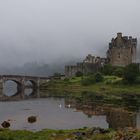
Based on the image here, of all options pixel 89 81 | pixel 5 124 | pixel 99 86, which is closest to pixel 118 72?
pixel 89 81

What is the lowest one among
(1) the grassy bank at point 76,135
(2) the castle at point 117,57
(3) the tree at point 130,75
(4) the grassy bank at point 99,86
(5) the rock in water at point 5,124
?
(5) the rock in water at point 5,124

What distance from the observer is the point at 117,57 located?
175m

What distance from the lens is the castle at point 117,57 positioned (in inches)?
6850

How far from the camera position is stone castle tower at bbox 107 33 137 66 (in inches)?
6841

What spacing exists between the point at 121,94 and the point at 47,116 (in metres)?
46.8

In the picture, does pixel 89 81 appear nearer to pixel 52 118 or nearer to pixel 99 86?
pixel 99 86

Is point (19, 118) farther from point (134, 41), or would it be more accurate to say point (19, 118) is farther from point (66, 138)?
point (134, 41)

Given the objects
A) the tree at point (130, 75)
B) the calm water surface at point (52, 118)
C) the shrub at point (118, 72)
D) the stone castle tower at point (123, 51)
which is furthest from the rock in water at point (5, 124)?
the stone castle tower at point (123, 51)

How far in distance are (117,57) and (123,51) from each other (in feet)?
10.6

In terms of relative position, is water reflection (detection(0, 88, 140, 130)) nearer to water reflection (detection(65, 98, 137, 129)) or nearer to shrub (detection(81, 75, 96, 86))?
water reflection (detection(65, 98, 137, 129))

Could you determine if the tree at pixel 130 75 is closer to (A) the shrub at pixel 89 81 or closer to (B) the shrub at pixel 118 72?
(A) the shrub at pixel 89 81

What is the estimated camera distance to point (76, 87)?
5650 inches

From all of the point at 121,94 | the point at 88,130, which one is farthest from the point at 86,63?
the point at 88,130

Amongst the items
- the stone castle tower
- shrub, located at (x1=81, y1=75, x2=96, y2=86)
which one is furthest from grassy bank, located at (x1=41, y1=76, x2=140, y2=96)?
the stone castle tower
